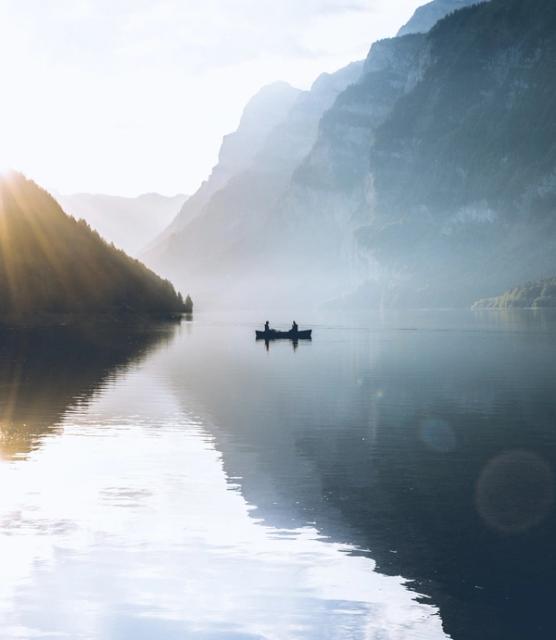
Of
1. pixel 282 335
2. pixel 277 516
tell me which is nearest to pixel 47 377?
pixel 277 516

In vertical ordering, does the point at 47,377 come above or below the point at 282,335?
below

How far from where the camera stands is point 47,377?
97875 mm

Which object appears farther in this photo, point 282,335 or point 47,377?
point 282,335

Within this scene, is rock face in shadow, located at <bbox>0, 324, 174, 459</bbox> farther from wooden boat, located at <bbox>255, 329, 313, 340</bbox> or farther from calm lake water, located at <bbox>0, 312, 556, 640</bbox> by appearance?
wooden boat, located at <bbox>255, 329, 313, 340</bbox>

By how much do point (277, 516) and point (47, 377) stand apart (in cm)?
6466

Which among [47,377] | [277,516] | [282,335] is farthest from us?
[282,335]

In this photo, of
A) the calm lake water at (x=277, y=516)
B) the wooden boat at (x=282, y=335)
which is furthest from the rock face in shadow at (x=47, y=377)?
the wooden boat at (x=282, y=335)

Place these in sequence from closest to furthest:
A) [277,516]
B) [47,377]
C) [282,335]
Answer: [277,516], [47,377], [282,335]

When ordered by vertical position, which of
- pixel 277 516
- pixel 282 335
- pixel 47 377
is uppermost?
pixel 282 335

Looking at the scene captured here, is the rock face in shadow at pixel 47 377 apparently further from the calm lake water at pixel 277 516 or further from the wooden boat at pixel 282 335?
the wooden boat at pixel 282 335

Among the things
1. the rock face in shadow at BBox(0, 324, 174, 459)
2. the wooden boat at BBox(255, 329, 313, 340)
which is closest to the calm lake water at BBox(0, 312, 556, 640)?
the rock face in shadow at BBox(0, 324, 174, 459)

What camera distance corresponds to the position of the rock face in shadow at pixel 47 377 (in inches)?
2372

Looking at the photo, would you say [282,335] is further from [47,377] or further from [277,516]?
[277,516]

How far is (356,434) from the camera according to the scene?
58.7 meters
